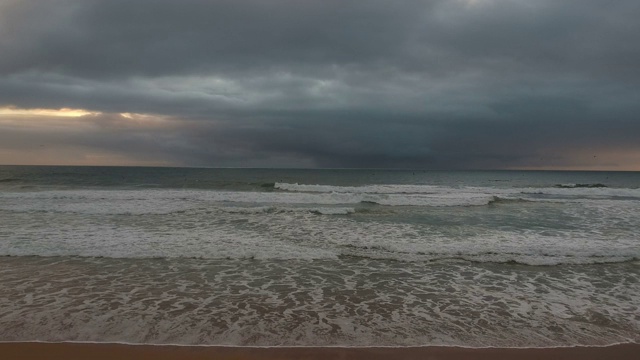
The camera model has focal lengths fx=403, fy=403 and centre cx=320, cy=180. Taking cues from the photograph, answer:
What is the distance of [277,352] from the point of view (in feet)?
16.8

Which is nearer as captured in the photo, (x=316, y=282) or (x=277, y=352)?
(x=277, y=352)

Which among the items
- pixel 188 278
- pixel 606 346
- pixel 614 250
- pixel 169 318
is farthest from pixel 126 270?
pixel 614 250

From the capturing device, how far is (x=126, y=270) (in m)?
9.09

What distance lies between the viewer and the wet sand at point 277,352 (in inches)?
195

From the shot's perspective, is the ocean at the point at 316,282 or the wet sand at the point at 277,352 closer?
the wet sand at the point at 277,352

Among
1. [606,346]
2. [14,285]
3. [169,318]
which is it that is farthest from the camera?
[14,285]

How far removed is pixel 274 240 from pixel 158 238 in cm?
369

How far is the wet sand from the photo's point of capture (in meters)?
4.96

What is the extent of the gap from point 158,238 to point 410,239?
26.9ft

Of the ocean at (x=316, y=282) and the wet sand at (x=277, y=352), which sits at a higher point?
the ocean at (x=316, y=282)

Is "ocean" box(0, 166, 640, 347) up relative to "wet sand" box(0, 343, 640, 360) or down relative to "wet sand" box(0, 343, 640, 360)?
up

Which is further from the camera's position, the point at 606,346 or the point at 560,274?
the point at 560,274

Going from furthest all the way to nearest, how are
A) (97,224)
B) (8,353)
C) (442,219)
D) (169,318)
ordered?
(442,219) < (97,224) < (169,318) < (8,353)

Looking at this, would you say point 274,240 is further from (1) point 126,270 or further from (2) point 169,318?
(2) point 169,318
